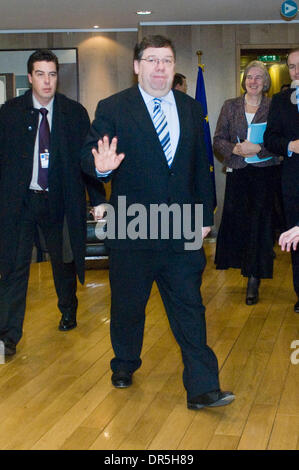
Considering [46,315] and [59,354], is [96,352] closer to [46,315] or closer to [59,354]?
[59,354]

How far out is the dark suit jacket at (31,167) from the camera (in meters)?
3.92

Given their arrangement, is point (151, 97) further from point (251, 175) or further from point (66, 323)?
point (251, 175)

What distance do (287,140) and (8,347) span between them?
2.23 m

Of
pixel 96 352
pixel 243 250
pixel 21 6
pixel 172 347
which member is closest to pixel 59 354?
pixel 96 352

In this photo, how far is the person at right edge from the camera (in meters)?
5.16

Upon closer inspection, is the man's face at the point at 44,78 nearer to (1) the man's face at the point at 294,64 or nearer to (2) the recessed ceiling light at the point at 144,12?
(1) the man's face at the point at 294,64

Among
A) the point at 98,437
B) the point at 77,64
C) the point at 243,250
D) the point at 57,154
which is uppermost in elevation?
the point at 77,64

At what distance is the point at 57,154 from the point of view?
402cm

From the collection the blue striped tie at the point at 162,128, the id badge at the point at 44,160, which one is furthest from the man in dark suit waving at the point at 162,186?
the id badge at the point at 44,160

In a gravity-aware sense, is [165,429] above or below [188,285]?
below

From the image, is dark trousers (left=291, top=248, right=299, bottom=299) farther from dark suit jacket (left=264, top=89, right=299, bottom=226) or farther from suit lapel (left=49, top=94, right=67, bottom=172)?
suit lapel (left=49, top=94, right=67, bottom=172)
